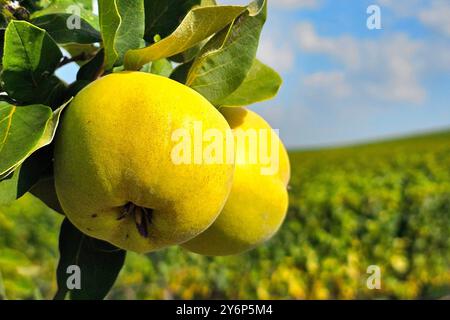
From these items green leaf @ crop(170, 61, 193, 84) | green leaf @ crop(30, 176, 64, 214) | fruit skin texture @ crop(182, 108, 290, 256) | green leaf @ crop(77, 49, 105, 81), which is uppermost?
green leaf @ crop(77, 49, 105, 81)

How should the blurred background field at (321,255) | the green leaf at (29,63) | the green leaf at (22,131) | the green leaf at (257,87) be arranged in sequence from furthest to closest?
the blurred background field at (321,255), the green leaf at (257,87), the green leaf at (29,63), the green leaf at (22,131)

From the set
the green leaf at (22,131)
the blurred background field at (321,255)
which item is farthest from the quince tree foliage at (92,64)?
the blurred background field at (321,255)

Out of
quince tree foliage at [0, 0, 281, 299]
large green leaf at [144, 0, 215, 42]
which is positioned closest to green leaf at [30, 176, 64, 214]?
quince tree foliage at [0, 0, 281, 299]

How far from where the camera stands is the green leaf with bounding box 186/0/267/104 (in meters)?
1.18

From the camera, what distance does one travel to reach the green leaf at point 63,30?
126 cm

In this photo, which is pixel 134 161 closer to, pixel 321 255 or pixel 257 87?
pixel 257 87

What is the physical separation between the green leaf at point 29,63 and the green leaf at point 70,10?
0.56ft

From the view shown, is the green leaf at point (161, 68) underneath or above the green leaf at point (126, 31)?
underneath

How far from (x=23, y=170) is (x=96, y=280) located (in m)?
0.39

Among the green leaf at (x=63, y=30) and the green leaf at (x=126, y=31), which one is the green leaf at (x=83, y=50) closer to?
the green leaf at (x=63, y=30)

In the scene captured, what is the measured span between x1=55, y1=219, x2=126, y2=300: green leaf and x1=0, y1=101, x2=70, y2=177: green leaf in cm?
39

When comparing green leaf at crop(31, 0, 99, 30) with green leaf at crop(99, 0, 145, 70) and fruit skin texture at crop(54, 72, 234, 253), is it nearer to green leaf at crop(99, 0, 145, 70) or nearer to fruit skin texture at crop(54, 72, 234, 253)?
green leaf at crop(99, 0, 145, 70)

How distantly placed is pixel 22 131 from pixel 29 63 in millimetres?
167
